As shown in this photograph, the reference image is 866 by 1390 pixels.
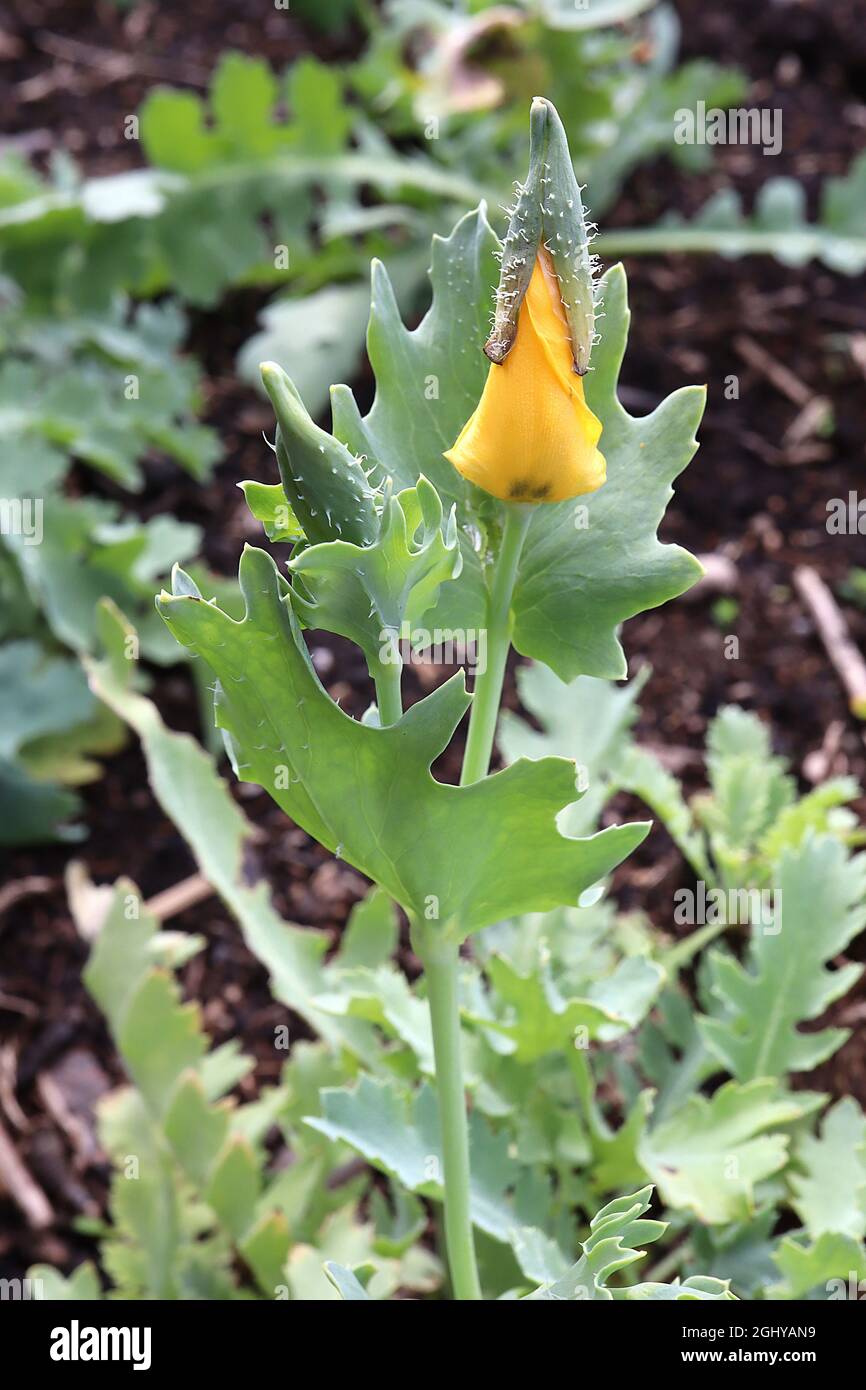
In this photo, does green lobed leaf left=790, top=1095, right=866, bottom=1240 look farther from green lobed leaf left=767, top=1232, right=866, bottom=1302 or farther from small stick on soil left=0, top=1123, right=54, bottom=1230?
small stick on soil left=0, top=1123, right=54, bottom=1230

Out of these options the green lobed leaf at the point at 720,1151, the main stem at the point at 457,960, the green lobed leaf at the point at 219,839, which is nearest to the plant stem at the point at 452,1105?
the main stem at the point at 457,960

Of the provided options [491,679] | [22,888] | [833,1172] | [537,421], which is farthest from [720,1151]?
[22,888]

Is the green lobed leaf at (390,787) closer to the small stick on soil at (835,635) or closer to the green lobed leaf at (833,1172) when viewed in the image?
the green lobed leaf at (833,1172)

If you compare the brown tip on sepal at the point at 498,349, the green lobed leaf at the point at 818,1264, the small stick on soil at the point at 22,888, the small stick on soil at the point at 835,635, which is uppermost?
the small stick on soil at the point at 835,635

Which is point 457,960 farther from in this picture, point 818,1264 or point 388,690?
point 818,1264

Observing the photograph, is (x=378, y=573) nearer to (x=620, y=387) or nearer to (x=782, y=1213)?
(x=782, y=1213)
